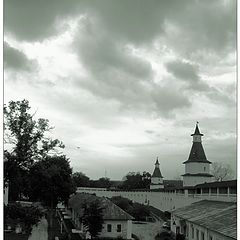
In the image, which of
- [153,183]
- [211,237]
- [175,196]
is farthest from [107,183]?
[211,237]

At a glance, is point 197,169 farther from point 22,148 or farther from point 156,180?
point 22,148

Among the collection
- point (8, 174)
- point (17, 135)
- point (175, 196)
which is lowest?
point (175, 196)

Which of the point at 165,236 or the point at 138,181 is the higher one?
→ the point at 165,236

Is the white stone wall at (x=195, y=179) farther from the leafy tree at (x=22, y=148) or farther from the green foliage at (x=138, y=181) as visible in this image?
the leafy tree at (x=22, y=148)

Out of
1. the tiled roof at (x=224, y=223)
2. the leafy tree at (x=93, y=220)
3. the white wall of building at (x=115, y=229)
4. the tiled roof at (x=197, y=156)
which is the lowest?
the white wall of building at (x=115, y=229)

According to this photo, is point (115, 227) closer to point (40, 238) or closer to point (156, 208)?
point (40, 238)

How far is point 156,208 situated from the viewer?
44219mm

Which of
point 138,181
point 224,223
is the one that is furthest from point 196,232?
point 138,181

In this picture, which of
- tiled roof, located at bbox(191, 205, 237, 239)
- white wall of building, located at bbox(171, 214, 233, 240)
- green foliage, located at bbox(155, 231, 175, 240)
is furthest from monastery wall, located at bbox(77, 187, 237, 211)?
tiled roof, located at bbox(191, 205, 237, 239)

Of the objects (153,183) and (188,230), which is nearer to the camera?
(188,230)

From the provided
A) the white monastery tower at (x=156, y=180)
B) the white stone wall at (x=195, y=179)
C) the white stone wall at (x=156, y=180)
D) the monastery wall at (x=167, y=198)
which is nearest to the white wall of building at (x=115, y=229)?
the monastery wall at (x=167, y=198)

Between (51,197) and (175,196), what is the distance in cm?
1470

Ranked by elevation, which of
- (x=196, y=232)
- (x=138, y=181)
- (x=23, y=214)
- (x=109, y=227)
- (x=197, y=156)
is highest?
(x=197, y=156)

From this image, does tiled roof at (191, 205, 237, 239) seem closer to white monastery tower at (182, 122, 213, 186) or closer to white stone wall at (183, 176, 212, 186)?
white monastery tower at (182, 122, 213, 186)
